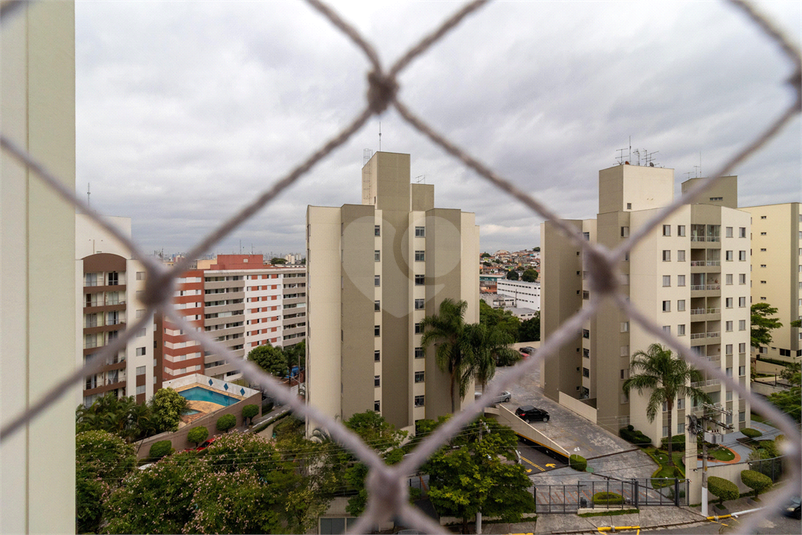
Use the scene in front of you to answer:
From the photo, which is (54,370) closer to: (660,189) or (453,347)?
(453,347)

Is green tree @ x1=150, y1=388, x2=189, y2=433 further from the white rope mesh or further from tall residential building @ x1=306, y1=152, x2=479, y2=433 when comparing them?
the white rope mesh

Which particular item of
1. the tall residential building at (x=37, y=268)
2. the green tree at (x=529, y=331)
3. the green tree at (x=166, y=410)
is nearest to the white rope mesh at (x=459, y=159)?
the tall residential building at (x=37, y=268)

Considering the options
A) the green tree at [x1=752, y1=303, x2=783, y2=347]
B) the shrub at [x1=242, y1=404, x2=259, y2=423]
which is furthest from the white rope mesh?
the green tree at [x1=752, y1=303, x2=783, y2=347]

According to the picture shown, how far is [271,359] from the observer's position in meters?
12.3

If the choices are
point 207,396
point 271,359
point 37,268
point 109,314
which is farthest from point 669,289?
point 109,314

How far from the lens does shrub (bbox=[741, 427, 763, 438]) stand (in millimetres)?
7543

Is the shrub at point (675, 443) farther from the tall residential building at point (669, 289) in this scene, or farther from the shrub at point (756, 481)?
the shrub at point (756, 481)

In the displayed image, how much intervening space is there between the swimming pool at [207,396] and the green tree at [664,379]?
9.76 m

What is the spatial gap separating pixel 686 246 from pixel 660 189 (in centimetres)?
170

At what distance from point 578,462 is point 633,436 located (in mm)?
1540

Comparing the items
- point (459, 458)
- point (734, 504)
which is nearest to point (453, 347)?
point (459, 458)

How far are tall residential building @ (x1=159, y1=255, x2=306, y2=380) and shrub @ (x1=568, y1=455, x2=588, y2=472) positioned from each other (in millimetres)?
10933

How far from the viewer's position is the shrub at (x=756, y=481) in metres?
5.62

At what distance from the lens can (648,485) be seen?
5.96 meters
